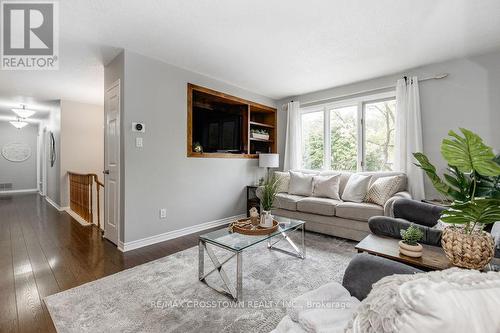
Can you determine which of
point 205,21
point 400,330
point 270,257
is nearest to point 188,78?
point 205,21

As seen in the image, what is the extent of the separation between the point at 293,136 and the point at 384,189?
2.07 m

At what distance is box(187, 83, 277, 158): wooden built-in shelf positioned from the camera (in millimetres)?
3660

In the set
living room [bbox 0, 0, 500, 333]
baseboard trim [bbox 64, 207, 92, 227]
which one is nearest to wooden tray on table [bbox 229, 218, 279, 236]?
living room [bbox 0, 0, 500, 333]

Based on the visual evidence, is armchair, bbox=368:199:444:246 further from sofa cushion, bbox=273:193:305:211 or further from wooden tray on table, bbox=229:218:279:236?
sofa cushion, bbox=273:193:305:211

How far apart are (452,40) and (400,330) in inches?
135

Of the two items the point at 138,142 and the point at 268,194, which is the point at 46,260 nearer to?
the point at 138,142

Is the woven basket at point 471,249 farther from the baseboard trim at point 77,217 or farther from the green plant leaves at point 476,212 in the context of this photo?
the baseboard trim at point 77,217

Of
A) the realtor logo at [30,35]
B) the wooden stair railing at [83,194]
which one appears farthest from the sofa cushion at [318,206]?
the realtor logo at [30,35]

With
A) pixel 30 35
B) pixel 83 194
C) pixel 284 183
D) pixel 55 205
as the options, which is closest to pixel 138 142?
pixel 30 35

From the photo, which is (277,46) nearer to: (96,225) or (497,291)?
(497,291)

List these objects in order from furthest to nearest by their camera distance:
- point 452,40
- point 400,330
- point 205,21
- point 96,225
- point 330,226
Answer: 1. point 96,225
2. point 330,226
3. point 452,40
4. point 205,21
5. point 400,330

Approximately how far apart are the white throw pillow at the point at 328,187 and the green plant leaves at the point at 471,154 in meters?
2.55

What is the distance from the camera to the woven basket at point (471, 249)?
1.21 metres

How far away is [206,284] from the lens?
2066 mm
